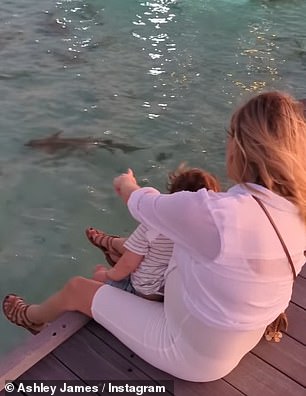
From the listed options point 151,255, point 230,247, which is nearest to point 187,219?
point 230,247

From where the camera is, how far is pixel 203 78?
6.57m

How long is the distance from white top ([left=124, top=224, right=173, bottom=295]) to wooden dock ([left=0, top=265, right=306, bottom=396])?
0.91 feet

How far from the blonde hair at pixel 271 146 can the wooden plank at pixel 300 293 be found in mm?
1064

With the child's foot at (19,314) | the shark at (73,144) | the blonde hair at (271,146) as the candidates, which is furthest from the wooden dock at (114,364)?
the shark at (73,144)

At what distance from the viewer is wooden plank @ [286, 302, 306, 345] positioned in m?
2.69

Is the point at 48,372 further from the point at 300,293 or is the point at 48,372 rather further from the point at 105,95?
the point at 105,95

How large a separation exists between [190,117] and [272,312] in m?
3.82

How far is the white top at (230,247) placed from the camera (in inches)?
74.5

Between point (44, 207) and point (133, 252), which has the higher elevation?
point (133, 252)

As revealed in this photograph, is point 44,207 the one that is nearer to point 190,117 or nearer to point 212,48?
point 190,117

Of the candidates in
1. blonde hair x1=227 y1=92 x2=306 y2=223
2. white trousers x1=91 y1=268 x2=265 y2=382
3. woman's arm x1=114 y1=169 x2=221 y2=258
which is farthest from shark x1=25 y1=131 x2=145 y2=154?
blonde hair x1=227 y1=92 x2=306 y2=223

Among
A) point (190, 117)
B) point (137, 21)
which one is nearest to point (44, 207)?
point (190, 117)

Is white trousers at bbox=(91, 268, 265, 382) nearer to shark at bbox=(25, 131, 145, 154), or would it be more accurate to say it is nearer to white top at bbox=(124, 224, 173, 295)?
white top at bbox=(124, 224, 173, 295)

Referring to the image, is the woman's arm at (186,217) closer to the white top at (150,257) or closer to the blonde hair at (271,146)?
the blonde hair at (271,146)
